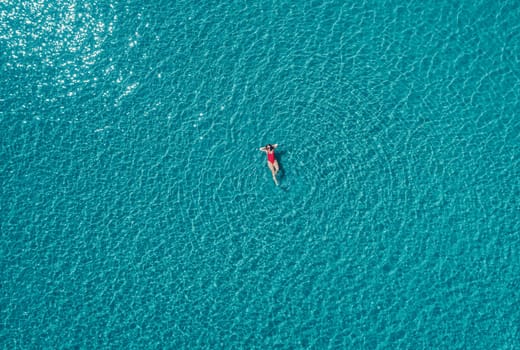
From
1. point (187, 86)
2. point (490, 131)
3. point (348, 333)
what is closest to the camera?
point (348, 333)

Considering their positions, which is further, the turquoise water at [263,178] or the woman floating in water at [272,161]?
the woman floating in water at [272,161]

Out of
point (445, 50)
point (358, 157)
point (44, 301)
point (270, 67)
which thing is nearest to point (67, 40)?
point (270, 67)

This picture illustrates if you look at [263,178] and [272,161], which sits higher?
[272,161]

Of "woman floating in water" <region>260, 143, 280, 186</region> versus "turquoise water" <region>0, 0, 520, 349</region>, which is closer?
"turquoise water" <region>0, 0, 520, 349</region>

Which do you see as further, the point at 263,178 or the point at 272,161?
the point at 263,178

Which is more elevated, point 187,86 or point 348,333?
point 187,86

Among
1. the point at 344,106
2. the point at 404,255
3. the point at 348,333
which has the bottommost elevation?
the point at 348,333

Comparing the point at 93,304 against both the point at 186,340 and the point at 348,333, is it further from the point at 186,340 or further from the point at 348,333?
the point at 348,333

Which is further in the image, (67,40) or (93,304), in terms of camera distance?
(67,40)
